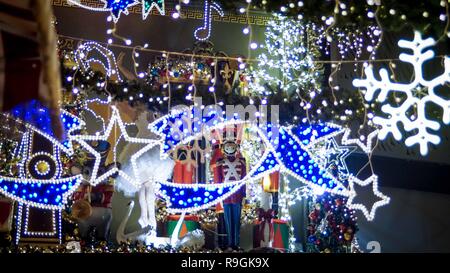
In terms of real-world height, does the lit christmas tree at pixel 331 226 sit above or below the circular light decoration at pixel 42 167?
below

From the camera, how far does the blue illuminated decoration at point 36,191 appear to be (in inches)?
285

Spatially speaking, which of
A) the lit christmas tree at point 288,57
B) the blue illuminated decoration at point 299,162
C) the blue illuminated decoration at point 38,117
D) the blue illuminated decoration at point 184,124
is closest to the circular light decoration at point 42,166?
the blue illuminated decoration at point 38,117

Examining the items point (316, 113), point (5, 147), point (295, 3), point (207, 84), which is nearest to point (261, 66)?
point (207, 84)

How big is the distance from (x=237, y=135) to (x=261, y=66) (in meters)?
1.56

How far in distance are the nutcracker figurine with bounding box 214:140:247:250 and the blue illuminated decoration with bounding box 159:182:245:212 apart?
11cm

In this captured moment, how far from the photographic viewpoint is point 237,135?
26.2 ft

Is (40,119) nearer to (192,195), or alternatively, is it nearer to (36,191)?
(36,191)

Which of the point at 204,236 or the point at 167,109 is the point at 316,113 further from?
the point at 204,236

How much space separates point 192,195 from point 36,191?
187cm

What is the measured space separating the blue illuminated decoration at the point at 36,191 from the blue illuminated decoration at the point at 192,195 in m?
1.22

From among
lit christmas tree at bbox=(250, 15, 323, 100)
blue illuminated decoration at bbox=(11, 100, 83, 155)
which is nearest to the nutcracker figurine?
lit christmas tree at bbox=(250, 15, 323, 100)

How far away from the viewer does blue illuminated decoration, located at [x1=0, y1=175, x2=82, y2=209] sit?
7250 mm

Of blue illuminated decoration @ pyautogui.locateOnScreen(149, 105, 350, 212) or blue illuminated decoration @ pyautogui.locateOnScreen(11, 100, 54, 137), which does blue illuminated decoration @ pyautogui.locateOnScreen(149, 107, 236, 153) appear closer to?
blue illuminated decoration @ pyautogui.locateOnScreen(149, 105, 350, 212)

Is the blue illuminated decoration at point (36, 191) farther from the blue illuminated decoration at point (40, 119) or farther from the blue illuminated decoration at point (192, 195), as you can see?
the blue illuminated decoration at point (192, 195)
